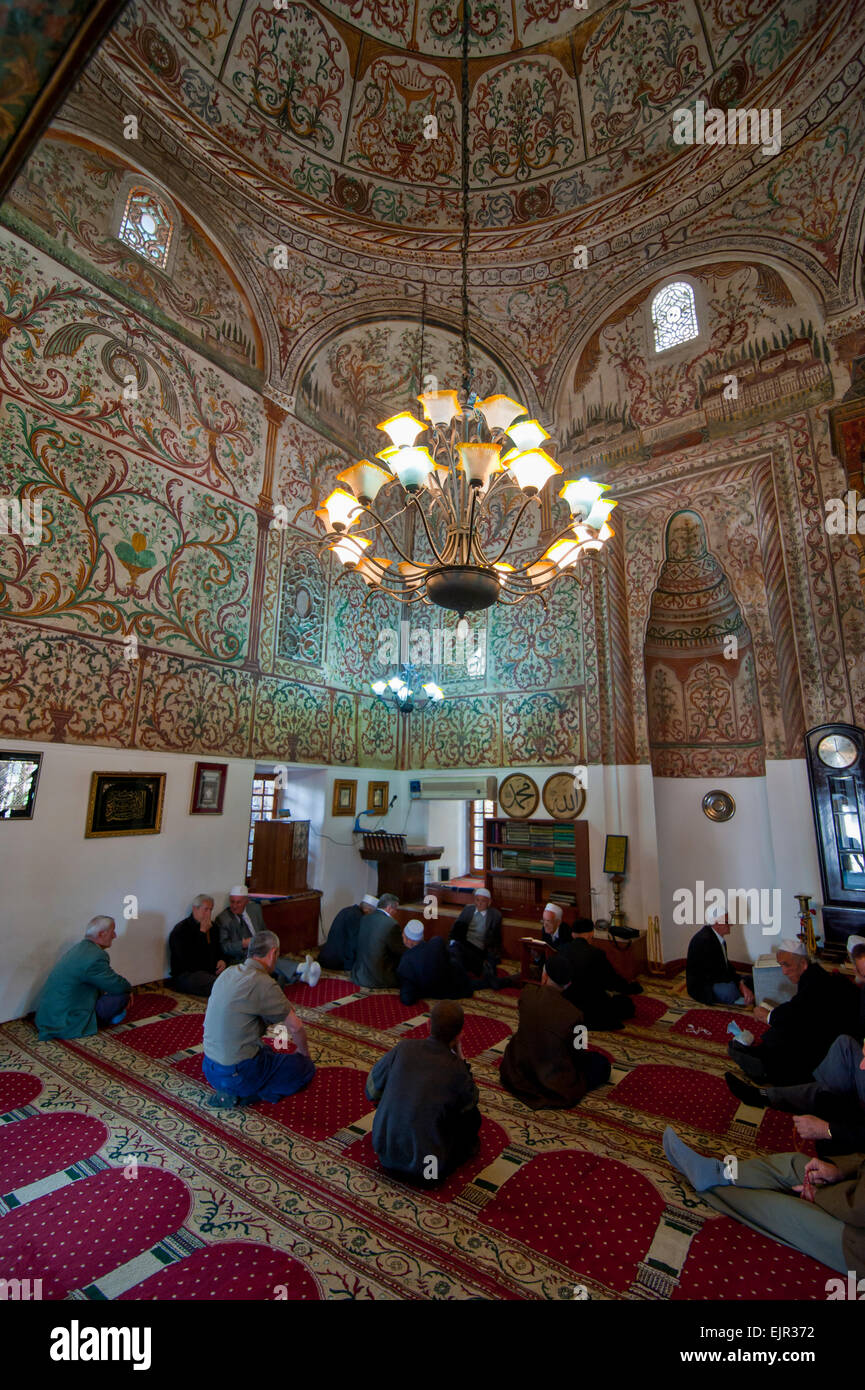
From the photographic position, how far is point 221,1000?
3.45 meters

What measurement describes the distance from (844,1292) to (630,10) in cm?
990

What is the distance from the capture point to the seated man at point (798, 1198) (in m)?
2.19

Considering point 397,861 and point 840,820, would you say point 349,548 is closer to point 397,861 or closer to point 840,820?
point 397,861

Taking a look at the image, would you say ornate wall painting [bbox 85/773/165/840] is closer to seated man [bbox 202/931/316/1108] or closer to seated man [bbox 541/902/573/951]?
seated man [bbox 202/931/316/1108]

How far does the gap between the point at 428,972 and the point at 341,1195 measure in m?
2.67

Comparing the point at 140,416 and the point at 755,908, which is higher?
the point at 140,416

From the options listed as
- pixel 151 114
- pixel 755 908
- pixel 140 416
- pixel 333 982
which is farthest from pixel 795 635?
pixel 151 114

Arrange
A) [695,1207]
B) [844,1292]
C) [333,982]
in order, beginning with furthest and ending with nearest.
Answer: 1. [333,982]
2. [695,1207]
3. [844,1292]

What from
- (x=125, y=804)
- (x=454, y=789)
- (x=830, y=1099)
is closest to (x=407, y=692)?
(x=454, y=789)

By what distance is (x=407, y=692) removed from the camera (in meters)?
7.57

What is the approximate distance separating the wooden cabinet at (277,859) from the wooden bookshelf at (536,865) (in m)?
2.47

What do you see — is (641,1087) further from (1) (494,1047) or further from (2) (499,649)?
(2) (499,649)

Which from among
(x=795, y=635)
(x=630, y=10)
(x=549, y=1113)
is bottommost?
(x=549, y=1113)

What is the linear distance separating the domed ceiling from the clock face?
6.34 meters
